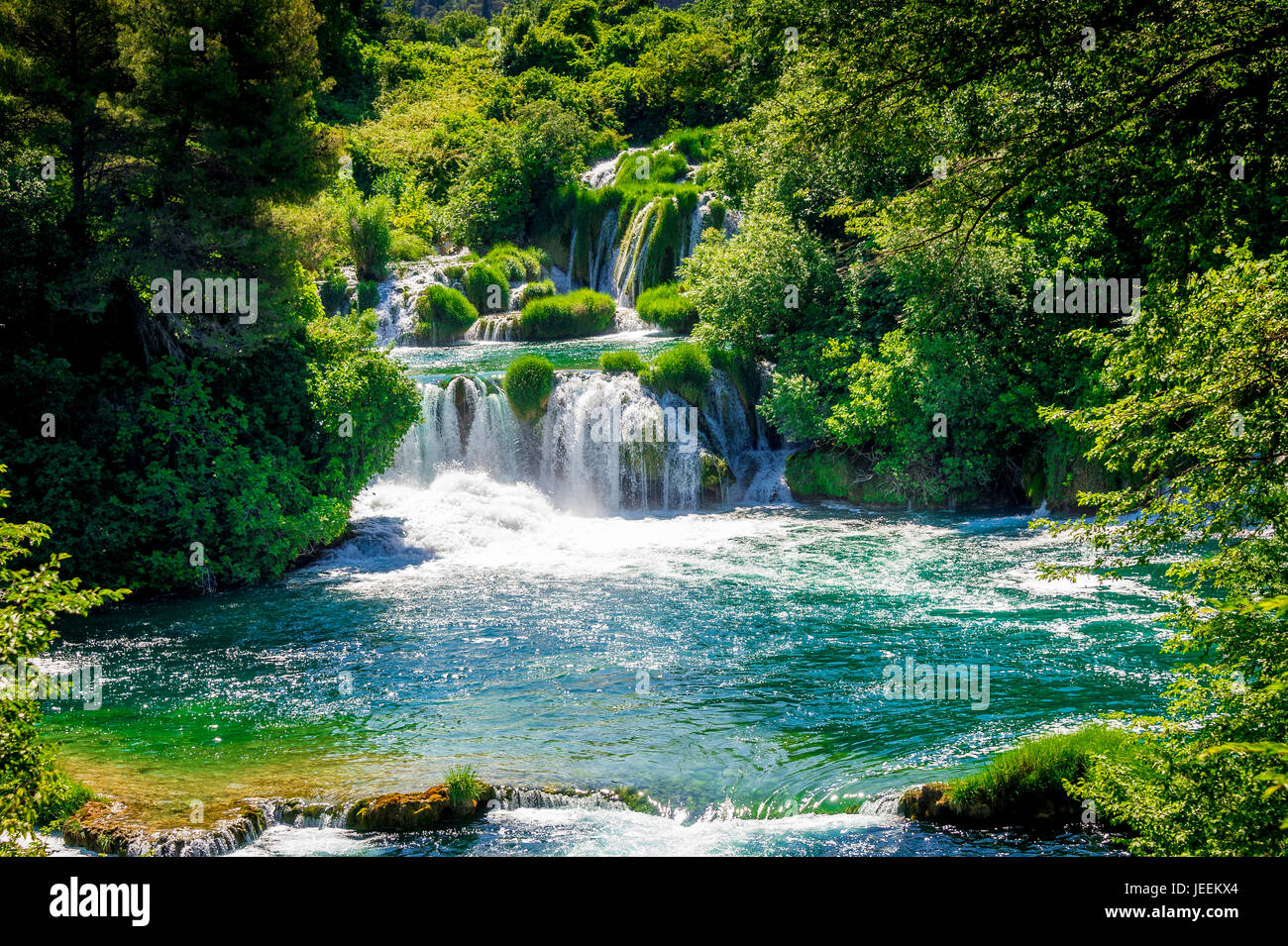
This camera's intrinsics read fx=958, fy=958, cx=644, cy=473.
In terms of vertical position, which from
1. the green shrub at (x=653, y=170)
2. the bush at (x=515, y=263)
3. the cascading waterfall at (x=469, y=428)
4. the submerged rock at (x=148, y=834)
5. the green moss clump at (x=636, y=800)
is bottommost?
the green moss clump at (x=636, y=800)

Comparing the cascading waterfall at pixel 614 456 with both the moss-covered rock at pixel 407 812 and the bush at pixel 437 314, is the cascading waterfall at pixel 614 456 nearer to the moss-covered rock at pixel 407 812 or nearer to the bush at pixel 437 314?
the bush at pixel 437 314

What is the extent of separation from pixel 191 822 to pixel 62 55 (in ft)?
44.4

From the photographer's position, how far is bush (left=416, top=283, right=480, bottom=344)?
3338cm

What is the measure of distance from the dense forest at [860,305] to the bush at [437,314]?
0.16 m

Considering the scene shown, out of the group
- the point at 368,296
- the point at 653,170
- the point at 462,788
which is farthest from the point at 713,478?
the point at 653,170

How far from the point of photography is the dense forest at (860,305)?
7.08m

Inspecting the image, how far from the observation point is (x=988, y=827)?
8.84m

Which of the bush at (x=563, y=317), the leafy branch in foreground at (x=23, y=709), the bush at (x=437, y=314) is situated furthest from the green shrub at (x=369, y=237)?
the leafy branch in foreground at (x=23, y=709)

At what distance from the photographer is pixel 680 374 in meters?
24.6

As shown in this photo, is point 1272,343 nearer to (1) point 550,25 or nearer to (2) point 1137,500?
(2) point 1137,500

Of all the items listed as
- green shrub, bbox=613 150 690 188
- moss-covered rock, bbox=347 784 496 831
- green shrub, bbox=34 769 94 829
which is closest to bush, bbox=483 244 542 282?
green shrub, bbox=613 150 690 188

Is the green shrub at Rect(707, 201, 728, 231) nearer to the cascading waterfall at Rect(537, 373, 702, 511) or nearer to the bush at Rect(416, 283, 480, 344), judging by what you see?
the bush at Rect(416, 283, 480, 344)

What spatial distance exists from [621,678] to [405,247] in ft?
93.6

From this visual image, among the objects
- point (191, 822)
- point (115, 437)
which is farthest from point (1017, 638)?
point (115, 437)
